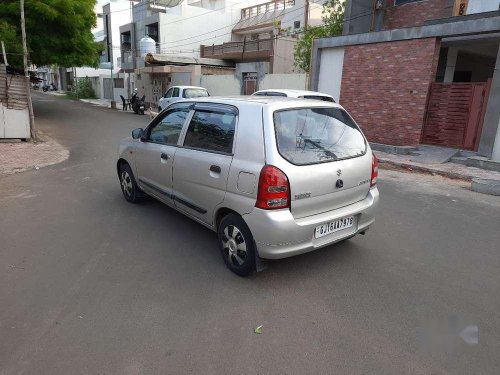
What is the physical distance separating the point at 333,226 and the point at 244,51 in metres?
23.4

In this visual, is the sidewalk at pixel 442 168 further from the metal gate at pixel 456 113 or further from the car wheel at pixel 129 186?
the car wheel at pixel 129 186

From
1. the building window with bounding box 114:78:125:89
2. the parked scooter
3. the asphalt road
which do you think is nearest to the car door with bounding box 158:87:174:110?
the asphalt road

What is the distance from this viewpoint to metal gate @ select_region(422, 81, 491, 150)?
31.7 ft

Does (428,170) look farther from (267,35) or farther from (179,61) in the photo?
(267,35)

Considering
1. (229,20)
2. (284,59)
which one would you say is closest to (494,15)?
(284,59)

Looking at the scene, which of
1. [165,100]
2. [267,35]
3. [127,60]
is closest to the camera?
[165,100]

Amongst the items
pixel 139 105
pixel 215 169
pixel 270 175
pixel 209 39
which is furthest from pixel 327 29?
pixel 209 39

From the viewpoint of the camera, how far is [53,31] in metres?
15.9

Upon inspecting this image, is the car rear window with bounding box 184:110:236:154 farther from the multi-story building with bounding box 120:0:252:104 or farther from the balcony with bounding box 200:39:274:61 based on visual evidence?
the multi-story building with bounding box 120:0:252:104

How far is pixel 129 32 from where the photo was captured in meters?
35.7

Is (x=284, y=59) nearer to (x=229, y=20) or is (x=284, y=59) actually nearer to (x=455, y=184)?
(x=229, y=20)

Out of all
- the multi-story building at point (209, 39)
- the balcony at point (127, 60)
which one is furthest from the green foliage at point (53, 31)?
the balcony at point (127, 60)

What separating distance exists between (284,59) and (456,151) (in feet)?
49.8

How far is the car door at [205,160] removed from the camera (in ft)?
11.5
